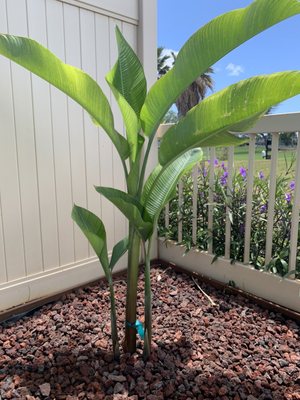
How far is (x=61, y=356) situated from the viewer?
5.34 ft

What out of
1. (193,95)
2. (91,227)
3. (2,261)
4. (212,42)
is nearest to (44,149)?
(2,261)

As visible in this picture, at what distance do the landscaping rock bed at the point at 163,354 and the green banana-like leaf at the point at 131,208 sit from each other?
2.23 ft

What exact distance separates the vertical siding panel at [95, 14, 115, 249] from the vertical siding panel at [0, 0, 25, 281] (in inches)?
25.7

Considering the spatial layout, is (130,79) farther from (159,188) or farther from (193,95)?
(193,95)

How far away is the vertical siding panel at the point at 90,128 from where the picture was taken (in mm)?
2236

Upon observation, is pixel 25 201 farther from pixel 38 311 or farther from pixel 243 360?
pixel 243 360

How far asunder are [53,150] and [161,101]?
3.76 ft

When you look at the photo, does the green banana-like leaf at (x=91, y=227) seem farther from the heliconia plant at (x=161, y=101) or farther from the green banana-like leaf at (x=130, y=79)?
the green banana-like leaf at (x=130, y=79)

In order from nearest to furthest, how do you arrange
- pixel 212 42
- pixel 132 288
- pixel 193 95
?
1. pixel 212 42
2. pixel 132 288
3. pixel 193 95

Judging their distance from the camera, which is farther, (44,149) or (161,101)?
(44,149)

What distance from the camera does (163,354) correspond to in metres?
1.63

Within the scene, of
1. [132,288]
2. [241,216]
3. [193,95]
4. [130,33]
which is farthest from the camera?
[193,95]

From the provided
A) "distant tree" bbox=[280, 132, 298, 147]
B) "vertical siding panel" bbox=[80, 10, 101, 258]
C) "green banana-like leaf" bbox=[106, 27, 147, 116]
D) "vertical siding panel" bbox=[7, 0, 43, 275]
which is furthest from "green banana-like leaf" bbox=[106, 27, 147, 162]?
"distant tree" bbox=[280, 132, 298, 147]

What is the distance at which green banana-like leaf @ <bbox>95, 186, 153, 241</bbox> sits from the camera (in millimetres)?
1259
